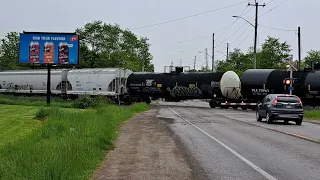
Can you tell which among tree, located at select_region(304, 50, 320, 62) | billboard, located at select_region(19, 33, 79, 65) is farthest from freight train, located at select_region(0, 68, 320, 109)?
tree, located at select_region(304, 50, 320, 62)

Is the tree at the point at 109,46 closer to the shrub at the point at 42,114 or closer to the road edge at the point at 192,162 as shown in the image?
Result: the shrub at the point at 42,114

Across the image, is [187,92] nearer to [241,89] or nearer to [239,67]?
[241,89]

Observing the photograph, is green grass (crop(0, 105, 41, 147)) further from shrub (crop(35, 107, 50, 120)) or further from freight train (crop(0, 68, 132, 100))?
freight train (crop(0, 68, 132, 100))

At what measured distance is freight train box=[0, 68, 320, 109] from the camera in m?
45.4

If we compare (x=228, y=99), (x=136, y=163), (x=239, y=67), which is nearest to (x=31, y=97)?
(x=228, y=99)

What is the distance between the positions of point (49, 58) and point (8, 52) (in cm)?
6082

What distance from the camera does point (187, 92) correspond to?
51.3m

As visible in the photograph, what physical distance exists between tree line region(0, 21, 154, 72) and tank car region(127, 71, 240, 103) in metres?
35.6

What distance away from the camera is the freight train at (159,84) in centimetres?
4544

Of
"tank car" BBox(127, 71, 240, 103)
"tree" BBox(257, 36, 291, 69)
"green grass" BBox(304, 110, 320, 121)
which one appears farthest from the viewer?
"tree" BBox(257, 36, 291, 69)

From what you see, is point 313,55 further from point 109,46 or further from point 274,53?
point 109,46

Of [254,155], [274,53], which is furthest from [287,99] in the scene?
[274,53]

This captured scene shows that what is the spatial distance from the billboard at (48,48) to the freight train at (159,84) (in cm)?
862

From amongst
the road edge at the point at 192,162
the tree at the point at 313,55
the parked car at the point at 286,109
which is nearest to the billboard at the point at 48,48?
the parked car at the point at 286,109
